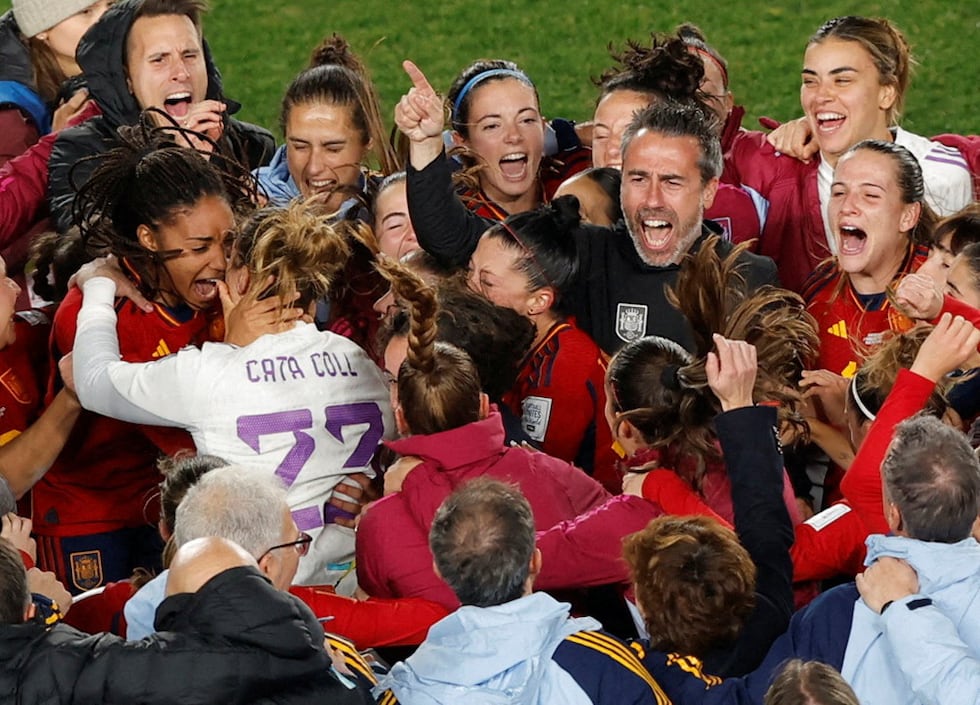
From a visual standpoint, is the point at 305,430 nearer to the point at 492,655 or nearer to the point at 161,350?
the point at 161,350

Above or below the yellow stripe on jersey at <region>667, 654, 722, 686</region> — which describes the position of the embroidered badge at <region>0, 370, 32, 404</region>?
above

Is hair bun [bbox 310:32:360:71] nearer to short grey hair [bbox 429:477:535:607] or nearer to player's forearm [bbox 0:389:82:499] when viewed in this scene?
player's forearm [bbox 0:389:82:499]

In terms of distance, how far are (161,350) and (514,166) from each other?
188 centimetres

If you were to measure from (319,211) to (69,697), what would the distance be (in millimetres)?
2902

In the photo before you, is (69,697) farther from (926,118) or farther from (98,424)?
(926,118)

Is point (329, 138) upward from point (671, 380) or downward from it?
upward

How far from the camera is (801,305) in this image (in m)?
5.27

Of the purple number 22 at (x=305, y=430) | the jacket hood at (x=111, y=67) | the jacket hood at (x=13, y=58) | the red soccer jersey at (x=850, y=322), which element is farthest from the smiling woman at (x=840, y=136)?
the jacket hood at (x=13, y=58)

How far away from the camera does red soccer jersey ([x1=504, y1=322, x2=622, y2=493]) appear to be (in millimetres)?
4855

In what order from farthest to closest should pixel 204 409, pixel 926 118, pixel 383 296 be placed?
pixel 926 118 → pixel 383 296 → pixel 204 409

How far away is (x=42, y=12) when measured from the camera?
21.6 feet

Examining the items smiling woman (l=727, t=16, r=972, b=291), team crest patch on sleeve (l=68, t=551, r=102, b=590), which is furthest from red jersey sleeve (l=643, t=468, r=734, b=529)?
smiling woman (l=727, t=16, r=972, b=291)

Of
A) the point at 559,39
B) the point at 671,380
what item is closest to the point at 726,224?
the point at 671,380

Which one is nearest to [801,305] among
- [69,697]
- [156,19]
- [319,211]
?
[319,211]
